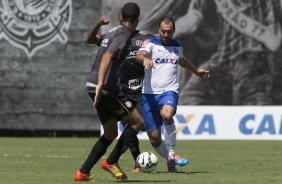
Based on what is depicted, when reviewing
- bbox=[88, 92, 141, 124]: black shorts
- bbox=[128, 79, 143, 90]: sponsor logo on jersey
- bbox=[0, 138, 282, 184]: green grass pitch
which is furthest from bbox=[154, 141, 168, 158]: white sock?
bbox=[88, 92, 141, 124]: black shorts

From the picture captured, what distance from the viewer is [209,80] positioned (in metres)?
24.2

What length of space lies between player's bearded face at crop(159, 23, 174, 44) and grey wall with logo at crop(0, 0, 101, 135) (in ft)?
36.1

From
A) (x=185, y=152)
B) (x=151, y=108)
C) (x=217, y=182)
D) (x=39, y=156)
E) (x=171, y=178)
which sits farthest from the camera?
(x=185, y=152)

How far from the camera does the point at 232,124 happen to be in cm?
2336

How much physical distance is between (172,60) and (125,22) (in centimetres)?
261

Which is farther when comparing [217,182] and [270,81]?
[270,81]

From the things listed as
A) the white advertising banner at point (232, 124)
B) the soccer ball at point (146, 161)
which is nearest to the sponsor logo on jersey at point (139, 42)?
the soccer ball at point (146, 161)

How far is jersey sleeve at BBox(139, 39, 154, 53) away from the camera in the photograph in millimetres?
12879

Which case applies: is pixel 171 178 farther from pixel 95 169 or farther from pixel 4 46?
pixel 4 46

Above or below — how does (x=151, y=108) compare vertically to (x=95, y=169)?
above

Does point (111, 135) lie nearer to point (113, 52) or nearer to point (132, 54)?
point (113, 52)

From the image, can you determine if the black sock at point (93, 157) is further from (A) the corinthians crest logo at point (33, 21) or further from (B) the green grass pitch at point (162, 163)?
(A) the corinthians crest logo at point (33, 21)

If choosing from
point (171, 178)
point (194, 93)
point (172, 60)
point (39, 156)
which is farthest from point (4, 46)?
point (171, 178)

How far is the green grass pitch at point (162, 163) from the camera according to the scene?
11208 mm
